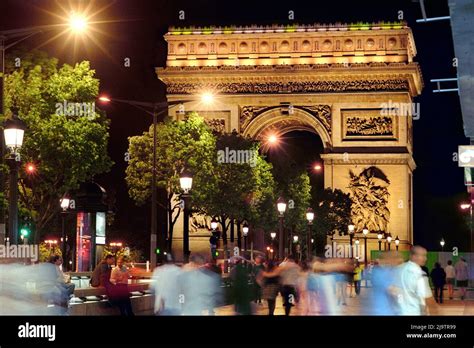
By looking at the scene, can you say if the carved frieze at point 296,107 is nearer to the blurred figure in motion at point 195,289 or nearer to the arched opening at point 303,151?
the arched opening at point 303,151

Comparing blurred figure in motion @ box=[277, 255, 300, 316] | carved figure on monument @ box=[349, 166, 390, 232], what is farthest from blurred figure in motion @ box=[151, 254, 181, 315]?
carved figure on monument @ box=[349, 166, 390, 232]

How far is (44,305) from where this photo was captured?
21.5 metres

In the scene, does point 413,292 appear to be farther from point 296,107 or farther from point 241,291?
point 296,107

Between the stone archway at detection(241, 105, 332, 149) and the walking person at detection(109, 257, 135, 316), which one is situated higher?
the stone archway at detection(241, 105, 332, 149)

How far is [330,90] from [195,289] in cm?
Result: 7809

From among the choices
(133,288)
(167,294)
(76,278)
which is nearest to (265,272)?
(167,294)

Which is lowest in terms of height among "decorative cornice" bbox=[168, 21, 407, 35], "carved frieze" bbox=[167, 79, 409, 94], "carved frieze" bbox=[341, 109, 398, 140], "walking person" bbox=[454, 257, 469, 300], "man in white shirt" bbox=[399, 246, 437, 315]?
"walking person" bbox=[454, 257, 469, 300]

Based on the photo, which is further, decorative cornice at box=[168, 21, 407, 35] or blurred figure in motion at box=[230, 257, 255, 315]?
decorative cornice at box=[168, 21, 407, 35]

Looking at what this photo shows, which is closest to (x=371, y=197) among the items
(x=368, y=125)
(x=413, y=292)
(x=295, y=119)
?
(x=368, y=125)

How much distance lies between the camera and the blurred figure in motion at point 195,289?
824 inches

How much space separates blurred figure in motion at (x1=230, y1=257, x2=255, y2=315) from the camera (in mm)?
22875

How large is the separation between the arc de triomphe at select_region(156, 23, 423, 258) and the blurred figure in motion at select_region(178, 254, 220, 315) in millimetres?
74101

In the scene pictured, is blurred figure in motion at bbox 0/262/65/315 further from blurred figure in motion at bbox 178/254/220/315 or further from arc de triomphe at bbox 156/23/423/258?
arc de triomphe at bbox 156/23/423/258
